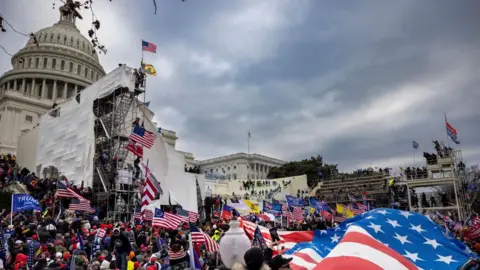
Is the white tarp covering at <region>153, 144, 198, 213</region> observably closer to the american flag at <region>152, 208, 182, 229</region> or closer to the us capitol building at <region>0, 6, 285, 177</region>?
the american flag at <region>152, 208, 182, 229</region>

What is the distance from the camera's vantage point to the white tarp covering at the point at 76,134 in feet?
94.5

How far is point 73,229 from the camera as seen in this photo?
46.4ft

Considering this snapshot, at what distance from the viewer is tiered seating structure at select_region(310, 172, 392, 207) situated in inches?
1554

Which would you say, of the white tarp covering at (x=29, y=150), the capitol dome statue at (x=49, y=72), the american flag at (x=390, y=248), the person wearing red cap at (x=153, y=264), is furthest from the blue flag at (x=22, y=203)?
the capitol dome statue at (x=49, y=72)

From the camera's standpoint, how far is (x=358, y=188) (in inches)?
1676

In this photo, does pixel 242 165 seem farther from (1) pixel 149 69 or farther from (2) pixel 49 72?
(1) pixel 149 69

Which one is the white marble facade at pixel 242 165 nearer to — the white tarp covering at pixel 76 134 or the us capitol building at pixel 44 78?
the us capitol building at pixel 44 78

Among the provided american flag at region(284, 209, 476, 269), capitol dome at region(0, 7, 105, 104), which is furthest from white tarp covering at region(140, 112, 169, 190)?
capitol dome at region(0, 7, 105, 104)

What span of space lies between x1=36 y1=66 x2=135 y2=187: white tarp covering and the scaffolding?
0.55 m

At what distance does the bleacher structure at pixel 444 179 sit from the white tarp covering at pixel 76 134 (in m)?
28.0

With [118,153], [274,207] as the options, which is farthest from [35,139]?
[274,207]

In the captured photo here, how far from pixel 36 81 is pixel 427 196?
2593 inches

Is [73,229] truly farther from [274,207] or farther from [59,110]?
[59,110]

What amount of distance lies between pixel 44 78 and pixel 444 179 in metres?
65.4
